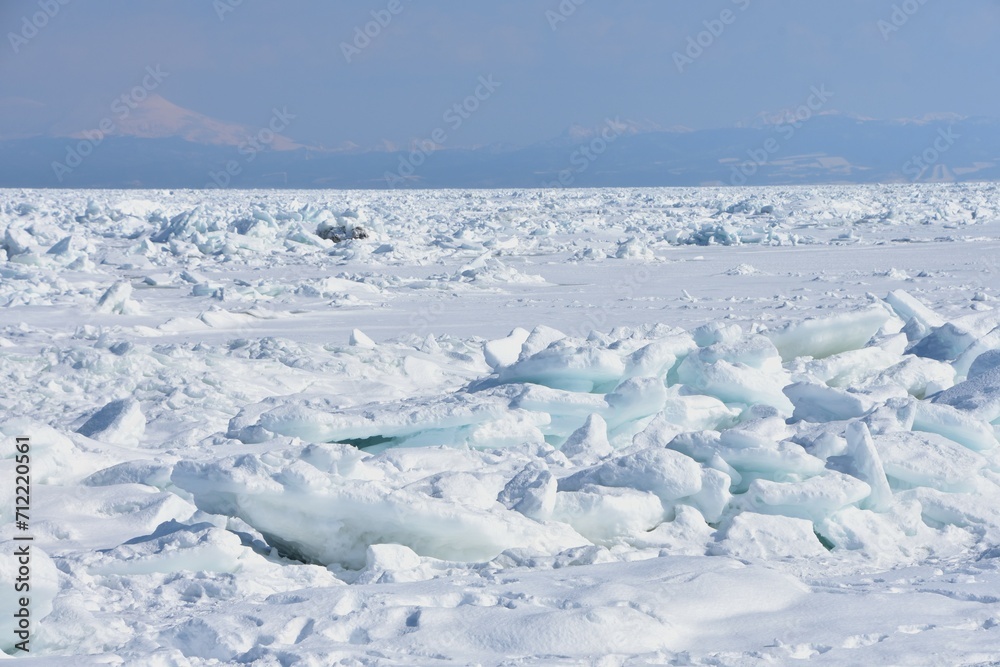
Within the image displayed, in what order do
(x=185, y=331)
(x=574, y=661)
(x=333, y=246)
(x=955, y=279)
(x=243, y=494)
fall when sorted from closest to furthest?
1. (x=574, y=661)
2. (x=243, y=494)
3. (x=185, y=331)
4. (x=955, y=279)
5. (x=333, y=246)

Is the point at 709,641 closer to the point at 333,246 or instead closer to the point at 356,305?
the point at 356,305

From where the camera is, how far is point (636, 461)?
3.75 meters

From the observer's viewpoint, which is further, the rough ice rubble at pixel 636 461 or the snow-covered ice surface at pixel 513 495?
the rough ice rubble at pixel 636 461

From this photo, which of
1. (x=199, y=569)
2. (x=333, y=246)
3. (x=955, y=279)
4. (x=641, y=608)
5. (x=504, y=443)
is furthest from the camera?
(x=333, y=246)

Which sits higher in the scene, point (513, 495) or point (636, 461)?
point (636, 461)

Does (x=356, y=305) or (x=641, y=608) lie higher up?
(x=356, y=305)

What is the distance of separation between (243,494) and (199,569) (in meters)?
0.31

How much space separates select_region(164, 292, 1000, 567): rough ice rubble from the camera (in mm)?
3393

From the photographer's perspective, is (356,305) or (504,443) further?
(356,305)

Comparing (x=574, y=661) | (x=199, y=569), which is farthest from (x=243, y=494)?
(x=574, y=661)

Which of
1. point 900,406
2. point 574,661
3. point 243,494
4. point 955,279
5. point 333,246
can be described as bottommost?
point 574,661

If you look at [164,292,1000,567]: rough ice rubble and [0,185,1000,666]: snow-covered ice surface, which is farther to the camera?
[164,292,1000,567]: rough ice rubble

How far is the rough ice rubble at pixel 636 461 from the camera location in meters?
3.39

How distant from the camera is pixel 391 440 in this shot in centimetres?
488
